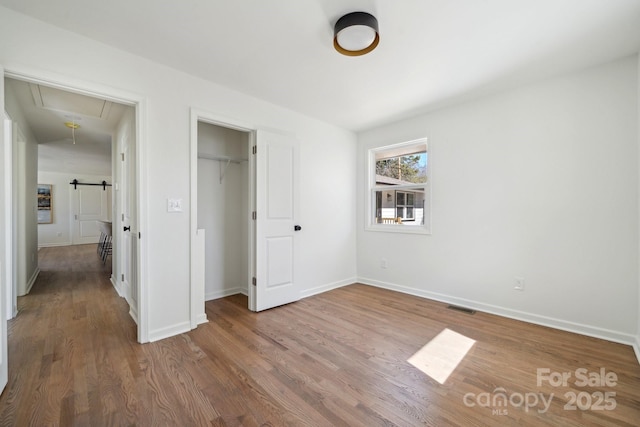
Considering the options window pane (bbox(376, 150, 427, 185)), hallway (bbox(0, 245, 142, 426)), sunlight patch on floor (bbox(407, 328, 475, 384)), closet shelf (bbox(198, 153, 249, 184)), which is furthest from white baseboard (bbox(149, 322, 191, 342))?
window pane (bbox(376, 150, 427, 185))

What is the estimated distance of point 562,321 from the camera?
103 inches

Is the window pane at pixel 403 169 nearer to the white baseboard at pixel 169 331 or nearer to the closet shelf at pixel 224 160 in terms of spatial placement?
the closet shelf at pixel 224 160

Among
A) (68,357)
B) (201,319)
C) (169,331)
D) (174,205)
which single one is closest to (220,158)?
(174,205)

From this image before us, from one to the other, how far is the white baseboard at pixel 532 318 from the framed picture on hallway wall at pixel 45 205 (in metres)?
10.2

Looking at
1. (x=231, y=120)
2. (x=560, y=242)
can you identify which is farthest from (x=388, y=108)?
(x=560, y=242)

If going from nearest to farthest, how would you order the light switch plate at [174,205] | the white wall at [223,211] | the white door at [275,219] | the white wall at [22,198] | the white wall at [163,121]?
the white wall at [163,121] < the light switch plate at [174,205] < the white door at [275,219] < the white wall at [22,198] < the white wall at [223,211]

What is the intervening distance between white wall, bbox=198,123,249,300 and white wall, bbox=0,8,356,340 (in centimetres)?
82

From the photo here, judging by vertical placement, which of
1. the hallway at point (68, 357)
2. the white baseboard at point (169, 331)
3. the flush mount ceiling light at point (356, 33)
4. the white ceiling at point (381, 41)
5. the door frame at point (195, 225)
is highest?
the white ceiling at point (381, 41)

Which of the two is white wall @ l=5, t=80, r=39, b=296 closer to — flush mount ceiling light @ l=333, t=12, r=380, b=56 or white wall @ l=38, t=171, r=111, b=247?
flush mount ceiling light @ l=333, t=12, r=380, b=56

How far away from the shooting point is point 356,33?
1.87m

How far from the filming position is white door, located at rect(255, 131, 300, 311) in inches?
123

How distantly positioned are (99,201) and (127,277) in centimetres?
763

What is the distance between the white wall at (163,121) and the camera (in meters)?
1.92

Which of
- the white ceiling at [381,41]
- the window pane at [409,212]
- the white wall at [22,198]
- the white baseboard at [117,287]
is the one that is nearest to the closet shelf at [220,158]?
the white ceiling at [381,41]
